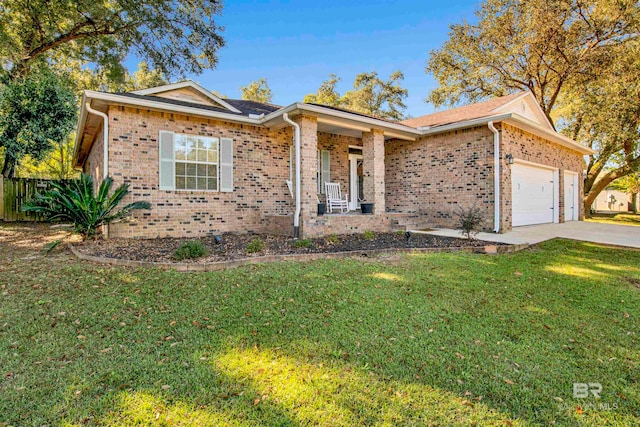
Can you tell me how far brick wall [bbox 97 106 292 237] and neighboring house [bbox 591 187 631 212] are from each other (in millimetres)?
33508

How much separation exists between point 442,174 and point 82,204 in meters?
9.57

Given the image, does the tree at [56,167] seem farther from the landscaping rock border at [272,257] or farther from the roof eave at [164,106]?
the landscaping rock border at [272,257]

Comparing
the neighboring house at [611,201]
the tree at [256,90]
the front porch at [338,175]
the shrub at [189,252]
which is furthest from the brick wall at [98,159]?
the neighboring house at [611,201]

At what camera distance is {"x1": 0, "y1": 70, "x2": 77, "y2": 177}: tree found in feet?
37.3

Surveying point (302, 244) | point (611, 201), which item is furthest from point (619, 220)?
point (302, 244)

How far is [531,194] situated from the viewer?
11.0 metres

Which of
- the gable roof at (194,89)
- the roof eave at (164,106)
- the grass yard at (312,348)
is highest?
the gable roof at (194,89)

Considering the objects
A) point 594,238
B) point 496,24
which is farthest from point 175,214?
point 496,24

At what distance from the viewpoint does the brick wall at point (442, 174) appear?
9.44 m

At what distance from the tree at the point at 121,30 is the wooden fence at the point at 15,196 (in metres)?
4.11

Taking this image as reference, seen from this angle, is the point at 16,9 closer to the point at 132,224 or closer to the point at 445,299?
the point at 132,224

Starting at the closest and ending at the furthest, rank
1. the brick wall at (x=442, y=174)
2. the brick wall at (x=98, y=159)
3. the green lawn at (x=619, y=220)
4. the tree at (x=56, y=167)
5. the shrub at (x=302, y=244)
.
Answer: the shrub at (x=302, y=244), the brick wall at (x=98, y=159), the brick wall at (x=442, y=174), the green lawn at (x=619, y=220), the tree at (x=56, y=167)

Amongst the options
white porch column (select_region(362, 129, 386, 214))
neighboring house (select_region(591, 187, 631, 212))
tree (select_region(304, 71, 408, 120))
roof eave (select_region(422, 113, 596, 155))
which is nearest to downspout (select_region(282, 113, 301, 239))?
white porch column (select_region(362, 129, 386, 214))

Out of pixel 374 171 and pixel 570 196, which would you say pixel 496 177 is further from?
pixel 570 196
